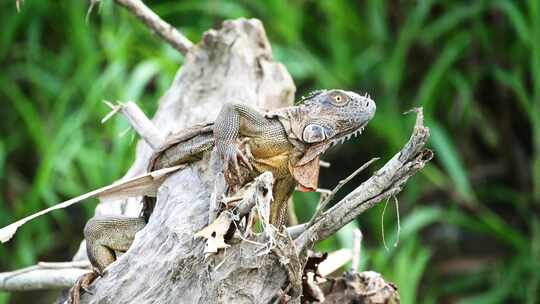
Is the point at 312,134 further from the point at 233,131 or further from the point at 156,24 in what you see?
the point at 156,24

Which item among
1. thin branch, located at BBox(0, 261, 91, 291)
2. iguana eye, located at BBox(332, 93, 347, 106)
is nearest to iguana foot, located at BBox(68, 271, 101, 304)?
thin branch, located at BBox(0, 261, 91, 291)

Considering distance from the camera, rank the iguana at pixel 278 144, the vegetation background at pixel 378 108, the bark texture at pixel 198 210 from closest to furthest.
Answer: the bark texture at pixel 198 210, the iguana at pixel 278 144, the vegetation background at pixel 378 108

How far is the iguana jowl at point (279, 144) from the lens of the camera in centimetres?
317

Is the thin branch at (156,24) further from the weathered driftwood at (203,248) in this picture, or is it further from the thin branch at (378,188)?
the thin branch at (378,188)

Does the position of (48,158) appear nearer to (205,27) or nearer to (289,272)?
(205,27)

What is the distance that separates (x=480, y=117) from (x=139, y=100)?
2.43 metres

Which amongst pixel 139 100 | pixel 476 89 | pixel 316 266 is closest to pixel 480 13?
pixel 476 89

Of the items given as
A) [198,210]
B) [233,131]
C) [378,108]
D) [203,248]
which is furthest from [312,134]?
[378,108]

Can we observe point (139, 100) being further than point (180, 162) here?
Yes

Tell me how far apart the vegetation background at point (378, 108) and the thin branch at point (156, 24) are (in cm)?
161

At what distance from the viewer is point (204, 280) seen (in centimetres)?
273

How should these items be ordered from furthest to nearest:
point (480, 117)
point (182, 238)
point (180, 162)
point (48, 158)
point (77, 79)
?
1. point (480, 117)
2. point (77, 79)
3. point (48, 158)
4. point (180, 162)
5. point (182, 238)

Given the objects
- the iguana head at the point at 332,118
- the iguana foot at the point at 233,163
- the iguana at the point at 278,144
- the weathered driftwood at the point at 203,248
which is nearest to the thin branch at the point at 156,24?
the weathered driftwood at the point at 203,248

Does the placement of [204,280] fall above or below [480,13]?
below
